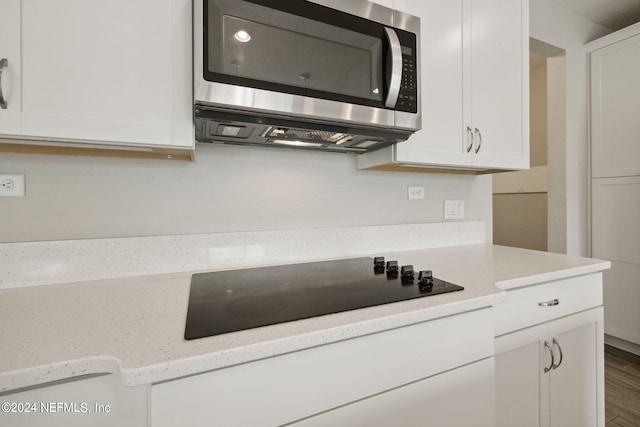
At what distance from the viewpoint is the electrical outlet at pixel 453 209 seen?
171 cm

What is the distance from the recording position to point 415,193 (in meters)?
1.62

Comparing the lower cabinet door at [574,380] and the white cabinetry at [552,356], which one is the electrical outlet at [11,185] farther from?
the lower cabinet door at [574,380]

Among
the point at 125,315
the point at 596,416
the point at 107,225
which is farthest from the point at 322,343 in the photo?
the point at 596,416

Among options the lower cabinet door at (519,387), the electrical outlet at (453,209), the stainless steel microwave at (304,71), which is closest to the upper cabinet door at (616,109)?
the electrical outlet at (453,209)

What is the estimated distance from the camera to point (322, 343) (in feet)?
2.05

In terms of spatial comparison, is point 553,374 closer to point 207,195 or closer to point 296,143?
point 296,143

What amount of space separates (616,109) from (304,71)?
2.68 meters

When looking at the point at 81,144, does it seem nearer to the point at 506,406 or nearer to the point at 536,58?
the point at 506,406

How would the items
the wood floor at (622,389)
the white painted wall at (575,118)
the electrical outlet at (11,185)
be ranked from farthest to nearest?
1. the white painted wall at (575,118)
2. the wood floor at (622,389)
3. the electrical outlet at (11,185)


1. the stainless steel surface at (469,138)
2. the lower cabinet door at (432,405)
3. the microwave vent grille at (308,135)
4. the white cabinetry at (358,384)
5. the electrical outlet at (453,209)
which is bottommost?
the lower cabinet door at (432,405)

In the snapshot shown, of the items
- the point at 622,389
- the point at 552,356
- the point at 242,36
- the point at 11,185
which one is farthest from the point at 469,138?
the point at 622,389

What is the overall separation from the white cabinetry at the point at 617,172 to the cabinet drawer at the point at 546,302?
1435mm

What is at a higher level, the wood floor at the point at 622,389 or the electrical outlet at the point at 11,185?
the electrical outlet at the point at 11,185

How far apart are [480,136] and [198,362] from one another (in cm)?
146
